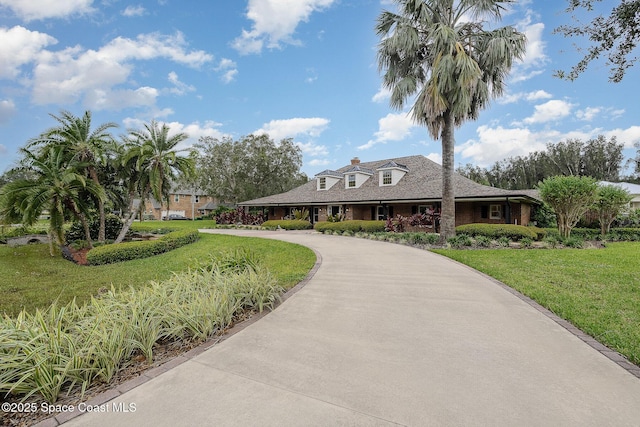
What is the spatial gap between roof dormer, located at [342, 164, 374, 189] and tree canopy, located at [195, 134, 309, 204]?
51.7 feet

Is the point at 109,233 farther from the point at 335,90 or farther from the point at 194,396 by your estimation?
the point at 194,396

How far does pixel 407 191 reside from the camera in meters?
20.9

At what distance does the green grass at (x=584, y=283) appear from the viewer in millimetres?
4242

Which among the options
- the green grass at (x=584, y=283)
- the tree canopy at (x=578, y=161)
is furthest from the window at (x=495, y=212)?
the tree canopy at (x=578, y=161)

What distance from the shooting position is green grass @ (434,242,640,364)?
4.24 m

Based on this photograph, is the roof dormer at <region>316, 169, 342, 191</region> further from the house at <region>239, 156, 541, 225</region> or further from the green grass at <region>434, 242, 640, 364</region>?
the green grass at <region>434, 242, 640, 364</region>

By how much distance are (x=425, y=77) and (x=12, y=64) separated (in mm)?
15514

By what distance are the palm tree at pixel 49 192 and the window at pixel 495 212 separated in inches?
853

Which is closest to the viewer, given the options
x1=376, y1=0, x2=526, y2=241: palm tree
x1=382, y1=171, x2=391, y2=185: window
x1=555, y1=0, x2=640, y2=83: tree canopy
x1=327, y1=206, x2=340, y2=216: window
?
x1=555, y1=0, x2=640, y2=83: tree canopy

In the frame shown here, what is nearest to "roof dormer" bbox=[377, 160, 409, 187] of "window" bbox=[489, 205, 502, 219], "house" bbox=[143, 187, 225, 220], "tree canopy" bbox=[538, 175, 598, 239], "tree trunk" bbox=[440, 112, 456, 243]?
"window" bbox=[489, 205, 502, 219]

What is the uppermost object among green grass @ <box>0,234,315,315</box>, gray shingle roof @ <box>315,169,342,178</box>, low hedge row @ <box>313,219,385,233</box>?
gray shingle roof @ <box>315,169,342,178</box>

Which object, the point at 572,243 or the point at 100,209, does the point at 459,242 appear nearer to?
the point at 572,243

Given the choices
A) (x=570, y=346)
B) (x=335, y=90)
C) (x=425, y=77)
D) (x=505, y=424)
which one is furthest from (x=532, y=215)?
(x=505, y=424)

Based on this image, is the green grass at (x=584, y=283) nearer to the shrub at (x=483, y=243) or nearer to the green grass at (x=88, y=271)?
→ the shrub at (x=483, y=243)
